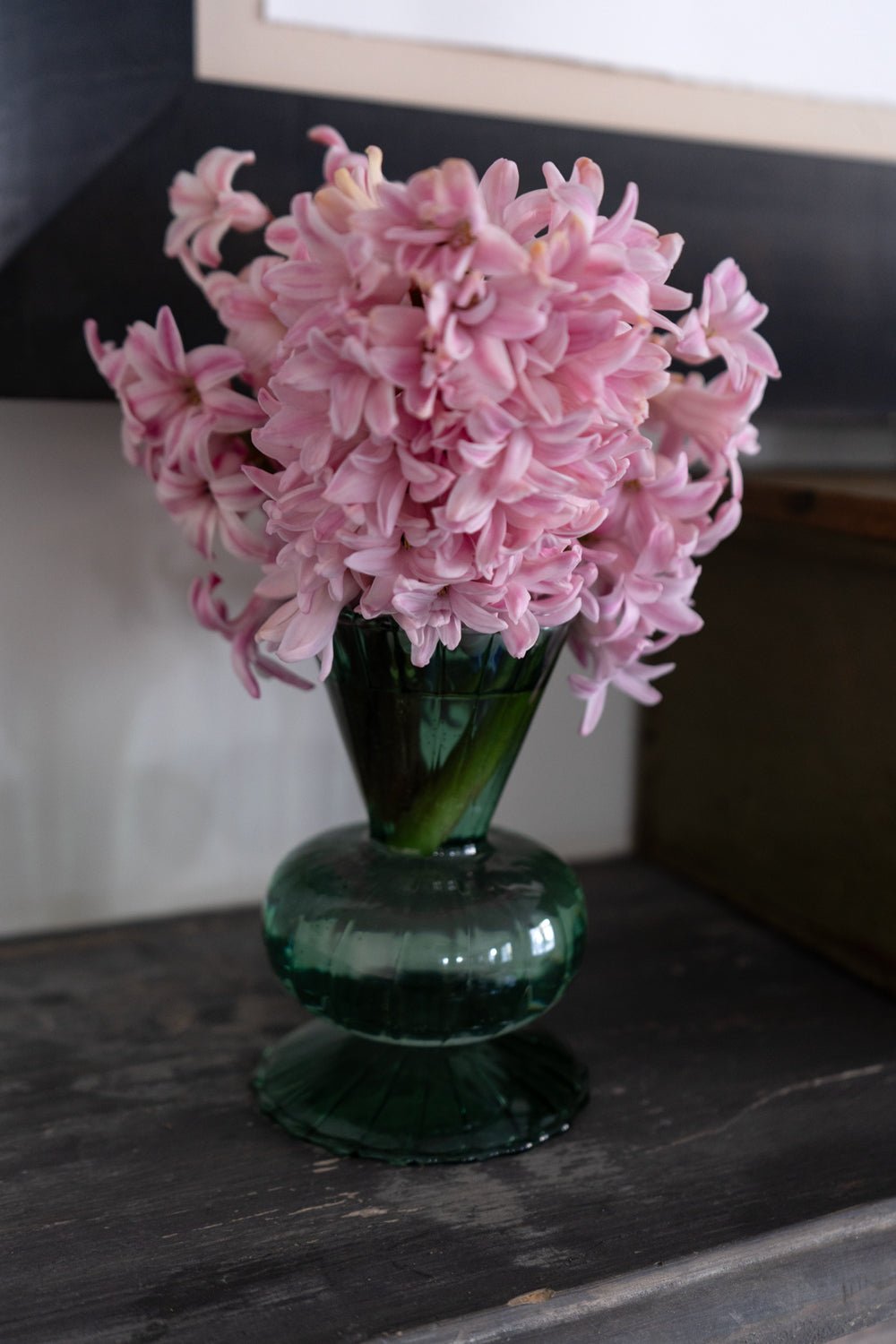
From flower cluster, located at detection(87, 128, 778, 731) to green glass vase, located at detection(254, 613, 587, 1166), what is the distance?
2.0 inches

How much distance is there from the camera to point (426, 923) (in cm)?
56

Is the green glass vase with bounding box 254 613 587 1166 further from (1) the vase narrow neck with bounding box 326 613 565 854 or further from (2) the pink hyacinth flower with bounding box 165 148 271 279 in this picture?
(2) the pink hyacinth flower with bounding box 165 148 271 279

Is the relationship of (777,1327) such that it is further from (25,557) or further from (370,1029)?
(25,557)

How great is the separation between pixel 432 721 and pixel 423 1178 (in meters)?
0.20

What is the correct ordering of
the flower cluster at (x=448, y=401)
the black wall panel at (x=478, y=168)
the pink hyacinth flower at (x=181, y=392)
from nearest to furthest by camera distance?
the flower cluster at (x=448, y=401)
the pink hyacinth flower at (x=181, y=392)
the black wall panel at (x=478, y=168)

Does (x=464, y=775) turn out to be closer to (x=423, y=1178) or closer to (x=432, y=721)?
(x=432, y=721)

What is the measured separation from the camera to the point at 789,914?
823mm

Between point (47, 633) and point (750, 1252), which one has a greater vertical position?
point (47, 633)

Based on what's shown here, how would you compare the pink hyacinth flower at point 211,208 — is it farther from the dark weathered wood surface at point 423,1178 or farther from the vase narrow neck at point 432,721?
the dark weathered wood surface at point 423,1178

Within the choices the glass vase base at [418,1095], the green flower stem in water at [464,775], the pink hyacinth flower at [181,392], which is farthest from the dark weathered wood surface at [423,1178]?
the pink hyacinth flower at [181,392]

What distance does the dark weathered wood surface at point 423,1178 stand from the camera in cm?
47

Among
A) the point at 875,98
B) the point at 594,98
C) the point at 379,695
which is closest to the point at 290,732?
the point at 379,695

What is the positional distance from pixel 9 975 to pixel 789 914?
19.2 inches

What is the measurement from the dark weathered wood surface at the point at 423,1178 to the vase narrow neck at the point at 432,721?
16cm
